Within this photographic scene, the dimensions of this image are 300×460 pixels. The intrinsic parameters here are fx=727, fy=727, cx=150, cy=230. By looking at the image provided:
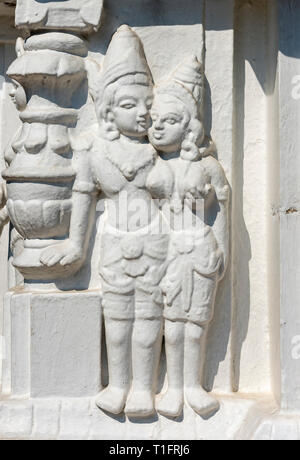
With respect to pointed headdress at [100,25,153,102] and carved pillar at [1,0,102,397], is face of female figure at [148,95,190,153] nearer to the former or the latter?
pointed headdress at [100,25,153,102]

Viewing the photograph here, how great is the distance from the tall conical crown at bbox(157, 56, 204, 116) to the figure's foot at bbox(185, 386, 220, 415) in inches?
31.8

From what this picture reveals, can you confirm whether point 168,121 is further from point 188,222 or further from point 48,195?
point 48,195

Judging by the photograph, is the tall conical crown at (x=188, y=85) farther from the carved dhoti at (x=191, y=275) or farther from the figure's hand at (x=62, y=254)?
the figure's hand at (x=62, y=254)

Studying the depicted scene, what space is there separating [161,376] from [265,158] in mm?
737

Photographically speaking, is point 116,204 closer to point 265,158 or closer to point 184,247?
point 184,247

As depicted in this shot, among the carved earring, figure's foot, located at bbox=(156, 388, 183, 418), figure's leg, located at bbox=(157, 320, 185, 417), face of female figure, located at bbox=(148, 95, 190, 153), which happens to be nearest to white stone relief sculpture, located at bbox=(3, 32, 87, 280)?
the carved earring

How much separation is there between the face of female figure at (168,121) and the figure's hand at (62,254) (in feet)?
1.28

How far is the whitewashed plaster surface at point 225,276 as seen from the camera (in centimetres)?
208

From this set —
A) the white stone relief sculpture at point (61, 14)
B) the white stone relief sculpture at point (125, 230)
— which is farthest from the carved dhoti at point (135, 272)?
the white stone relief sculpture at point (61, 14)

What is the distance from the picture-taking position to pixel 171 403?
2113 mm

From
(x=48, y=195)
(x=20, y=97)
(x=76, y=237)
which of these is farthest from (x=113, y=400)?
(x=20, y=97)

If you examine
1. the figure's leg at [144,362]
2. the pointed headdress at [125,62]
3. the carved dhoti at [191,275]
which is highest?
the pointed headdress at [125,62]

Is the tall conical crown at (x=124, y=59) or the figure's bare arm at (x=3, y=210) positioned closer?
the tall conical crown at (x=124, y=59)

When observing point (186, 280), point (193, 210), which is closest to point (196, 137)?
point (193, 210)
